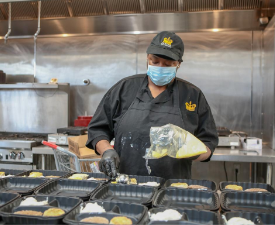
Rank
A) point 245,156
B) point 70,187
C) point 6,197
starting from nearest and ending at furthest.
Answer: point 6,197, point 70,187, point 245,156

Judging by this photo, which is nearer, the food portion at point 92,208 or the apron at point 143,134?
the food portion at point 92,208

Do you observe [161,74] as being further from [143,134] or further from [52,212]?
[52,212]

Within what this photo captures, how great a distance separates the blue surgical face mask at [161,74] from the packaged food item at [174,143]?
490 mm

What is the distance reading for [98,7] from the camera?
4.31 metres

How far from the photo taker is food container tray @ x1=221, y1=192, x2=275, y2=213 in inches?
58.9

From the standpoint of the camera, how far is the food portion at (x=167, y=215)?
1245 millimetres

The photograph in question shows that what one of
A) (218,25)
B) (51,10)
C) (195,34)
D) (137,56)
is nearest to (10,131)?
(51,10)

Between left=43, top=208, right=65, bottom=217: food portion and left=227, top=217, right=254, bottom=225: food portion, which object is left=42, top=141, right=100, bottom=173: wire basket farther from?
left=227, top=217, right=254, bottom=225: food portion

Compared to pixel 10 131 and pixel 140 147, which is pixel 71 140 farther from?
pixel 10 131

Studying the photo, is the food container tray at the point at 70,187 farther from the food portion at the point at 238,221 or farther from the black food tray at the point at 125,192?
the food portion at the point at 238,221

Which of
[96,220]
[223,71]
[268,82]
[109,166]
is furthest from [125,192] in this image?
[223,71]

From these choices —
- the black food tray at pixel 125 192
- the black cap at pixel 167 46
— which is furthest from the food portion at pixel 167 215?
the black cap at pixel 167 46

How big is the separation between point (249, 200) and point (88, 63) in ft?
11.7

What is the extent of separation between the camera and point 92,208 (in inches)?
52.5
